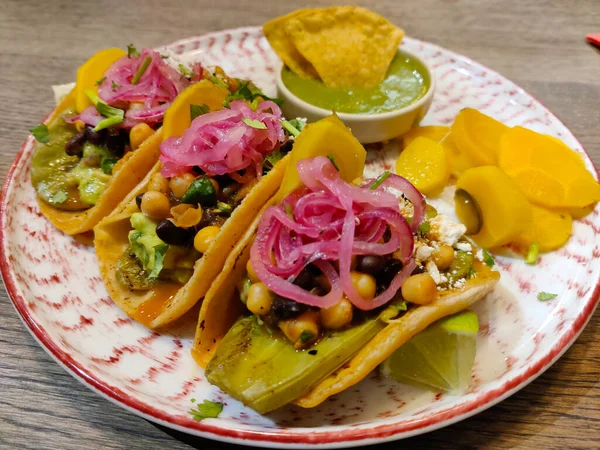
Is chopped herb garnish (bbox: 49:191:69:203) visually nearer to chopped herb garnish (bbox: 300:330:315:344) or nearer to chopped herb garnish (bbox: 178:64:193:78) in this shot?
chopped herb garnish (bbox: 178:64:193:78)

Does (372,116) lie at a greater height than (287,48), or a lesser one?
lesser

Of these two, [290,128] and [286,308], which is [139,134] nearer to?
[290,128]

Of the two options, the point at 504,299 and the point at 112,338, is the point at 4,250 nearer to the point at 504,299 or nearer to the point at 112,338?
the point at 112,338

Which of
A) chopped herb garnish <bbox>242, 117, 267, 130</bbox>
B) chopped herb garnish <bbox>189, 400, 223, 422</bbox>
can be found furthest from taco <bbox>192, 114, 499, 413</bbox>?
chopped herb garnish <bbox>242, 117, 267, 130</bbox>

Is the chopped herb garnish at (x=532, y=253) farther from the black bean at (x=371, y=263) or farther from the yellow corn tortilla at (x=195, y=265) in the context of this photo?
the yellow corn tortilla at (x=195, y=265)

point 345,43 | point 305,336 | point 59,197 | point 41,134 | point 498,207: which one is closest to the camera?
point 305,336

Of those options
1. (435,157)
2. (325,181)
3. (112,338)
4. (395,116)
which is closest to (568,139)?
(435,157)

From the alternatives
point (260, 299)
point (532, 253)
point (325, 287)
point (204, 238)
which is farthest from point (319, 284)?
point (532, 253)
